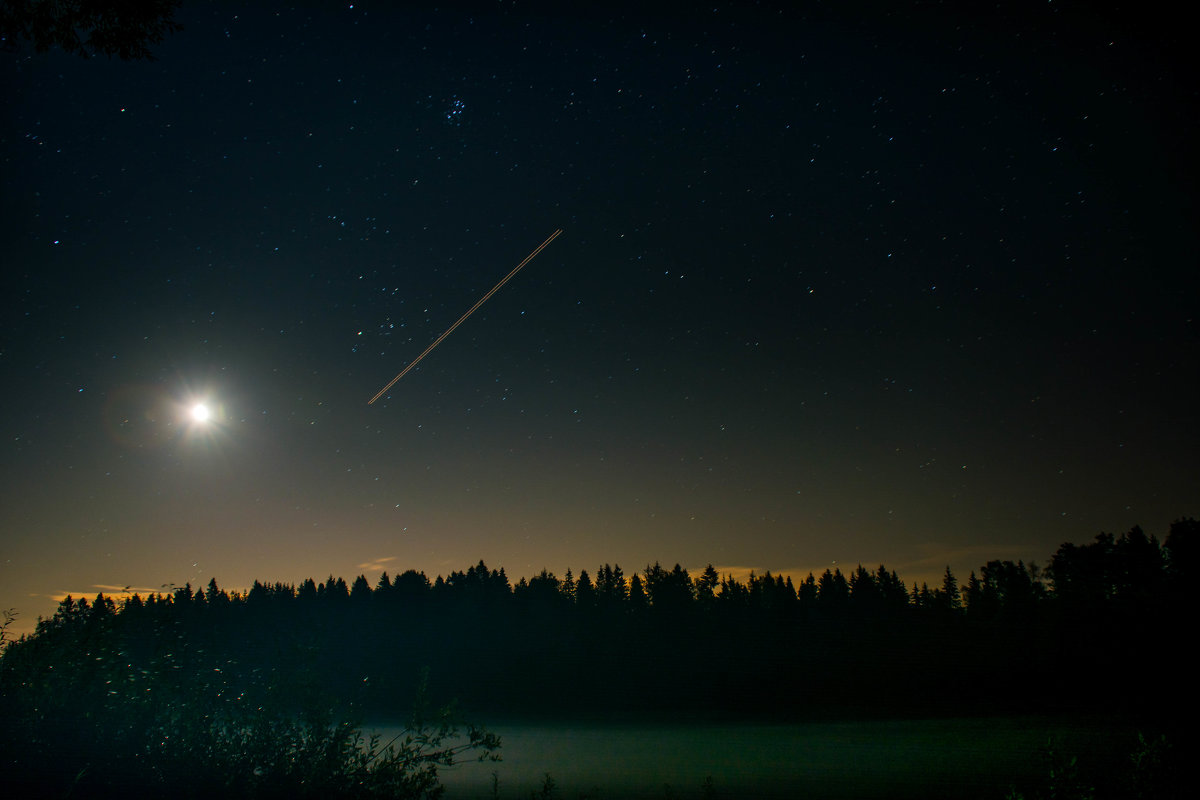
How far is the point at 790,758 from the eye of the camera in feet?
102

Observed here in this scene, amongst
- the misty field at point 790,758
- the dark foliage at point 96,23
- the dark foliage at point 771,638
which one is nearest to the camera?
the dark foliage at point 96,23

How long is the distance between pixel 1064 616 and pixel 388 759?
62728 mm

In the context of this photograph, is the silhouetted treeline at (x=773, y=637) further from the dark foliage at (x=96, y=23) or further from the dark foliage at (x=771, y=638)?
the dark foliage at (x=96, y=23)

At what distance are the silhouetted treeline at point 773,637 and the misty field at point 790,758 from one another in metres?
8.78

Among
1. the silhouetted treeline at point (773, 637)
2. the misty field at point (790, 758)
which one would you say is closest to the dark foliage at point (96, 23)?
the misty field at point (790, 758)

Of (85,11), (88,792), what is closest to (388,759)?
(88,792)

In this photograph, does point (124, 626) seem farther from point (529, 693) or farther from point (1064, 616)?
point (1064, 616)

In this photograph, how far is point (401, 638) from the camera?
6016 centimetres

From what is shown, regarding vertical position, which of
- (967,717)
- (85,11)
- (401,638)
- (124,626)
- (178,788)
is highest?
(85,11)

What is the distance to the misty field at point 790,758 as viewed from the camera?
2280cm

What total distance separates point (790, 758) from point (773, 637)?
2882 centimetres

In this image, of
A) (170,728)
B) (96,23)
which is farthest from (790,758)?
(96,23)

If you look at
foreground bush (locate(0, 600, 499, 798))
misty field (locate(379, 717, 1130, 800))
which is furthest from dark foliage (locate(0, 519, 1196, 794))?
foreground bush (locate(0, 600, 499, 798))

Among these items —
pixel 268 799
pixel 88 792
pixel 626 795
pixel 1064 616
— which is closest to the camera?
pixel 88 792
